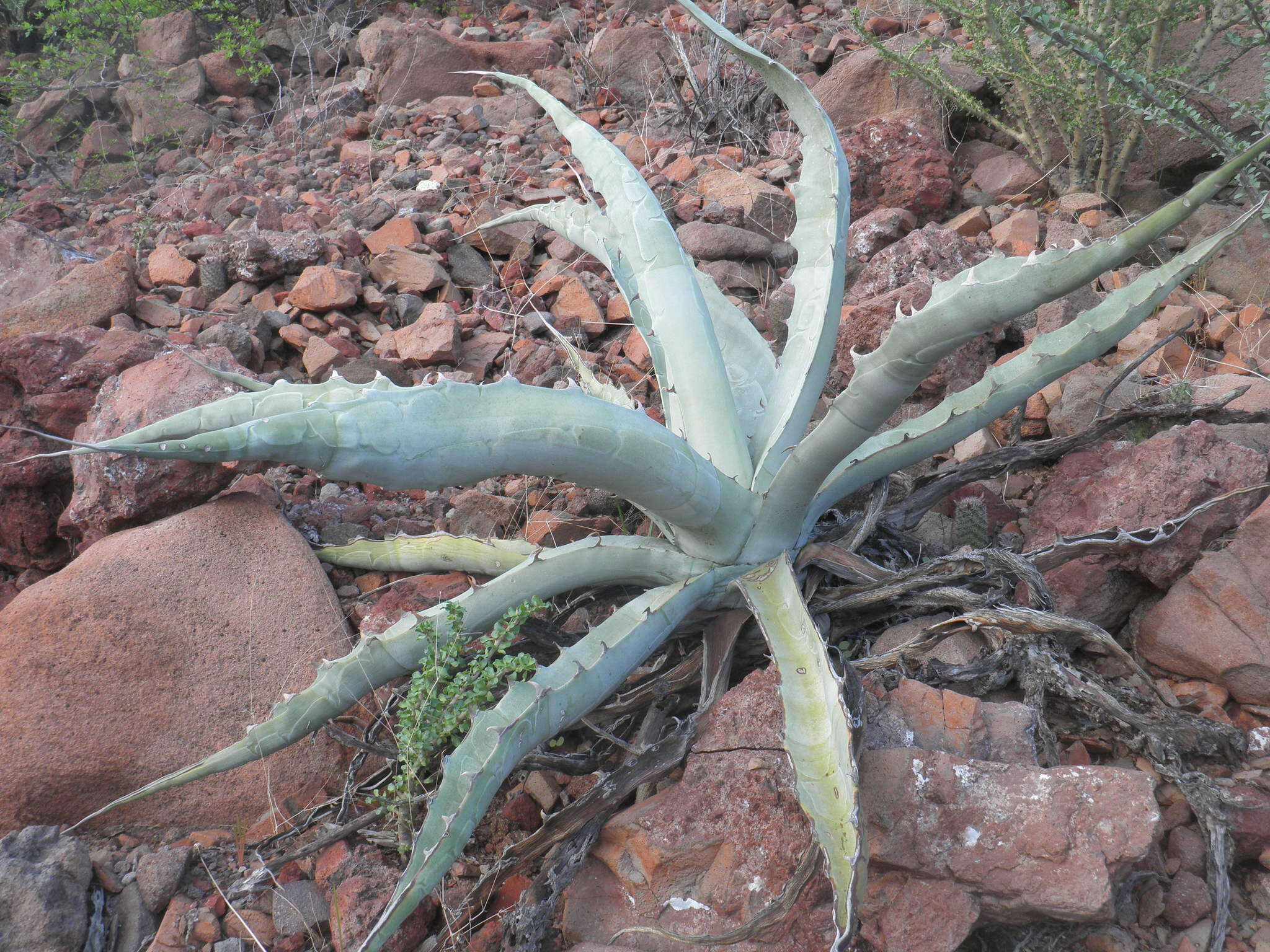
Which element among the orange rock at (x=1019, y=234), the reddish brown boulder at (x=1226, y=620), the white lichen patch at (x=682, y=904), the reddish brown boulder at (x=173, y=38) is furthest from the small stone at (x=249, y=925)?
the reddish brown boulder at (x=173, y=38)

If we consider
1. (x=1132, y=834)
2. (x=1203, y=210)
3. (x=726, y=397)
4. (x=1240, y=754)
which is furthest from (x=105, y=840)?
(x=1203, y=210)

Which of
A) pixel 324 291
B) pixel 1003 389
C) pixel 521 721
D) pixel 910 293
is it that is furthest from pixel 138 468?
pixel 910 293

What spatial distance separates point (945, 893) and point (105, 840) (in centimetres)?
159

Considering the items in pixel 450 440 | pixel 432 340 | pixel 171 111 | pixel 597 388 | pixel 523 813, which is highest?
pixel 450 440

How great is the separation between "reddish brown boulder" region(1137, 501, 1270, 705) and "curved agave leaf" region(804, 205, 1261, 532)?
477 mm

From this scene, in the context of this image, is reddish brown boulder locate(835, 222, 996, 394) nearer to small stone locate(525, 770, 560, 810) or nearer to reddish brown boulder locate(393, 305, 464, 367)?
reddish brown boulder locate(393, 305, 464, 367)

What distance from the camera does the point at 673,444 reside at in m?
1.57

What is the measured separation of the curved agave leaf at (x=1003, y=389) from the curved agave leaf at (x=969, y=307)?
223mm

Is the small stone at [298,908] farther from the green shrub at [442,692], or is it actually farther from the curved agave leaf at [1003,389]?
the curved agave leaf at [1003,389]

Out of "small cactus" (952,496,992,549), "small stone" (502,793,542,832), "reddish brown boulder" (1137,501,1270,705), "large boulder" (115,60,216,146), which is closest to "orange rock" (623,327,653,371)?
"small cactus" (952,496,992,549)

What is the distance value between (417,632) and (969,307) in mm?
1092

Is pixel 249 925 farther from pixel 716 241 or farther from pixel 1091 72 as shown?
pixel 1091 72

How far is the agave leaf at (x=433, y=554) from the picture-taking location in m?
2.08

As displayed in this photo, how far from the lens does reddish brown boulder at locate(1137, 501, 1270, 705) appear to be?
1.76 meters
